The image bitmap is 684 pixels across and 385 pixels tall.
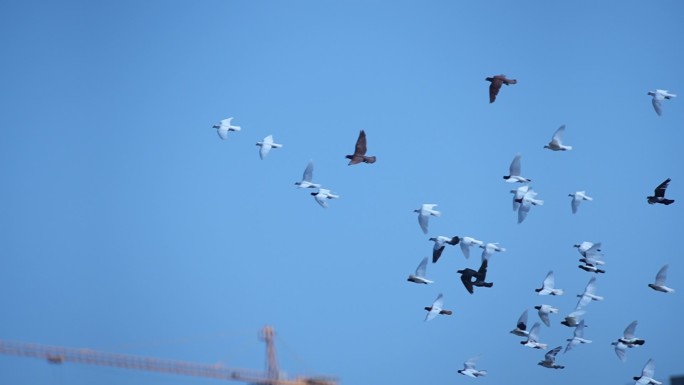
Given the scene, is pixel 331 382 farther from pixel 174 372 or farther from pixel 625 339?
pixel 625 339

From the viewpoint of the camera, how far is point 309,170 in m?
71.4

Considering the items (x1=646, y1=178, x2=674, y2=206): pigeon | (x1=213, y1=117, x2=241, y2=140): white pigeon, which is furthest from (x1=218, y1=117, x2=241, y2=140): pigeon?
(x1=646, y1=178, x2=674, y2=206): pigeon

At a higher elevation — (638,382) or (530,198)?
(530,198)

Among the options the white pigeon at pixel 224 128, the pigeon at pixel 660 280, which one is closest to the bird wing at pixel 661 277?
the pigeon at pixel 660 280

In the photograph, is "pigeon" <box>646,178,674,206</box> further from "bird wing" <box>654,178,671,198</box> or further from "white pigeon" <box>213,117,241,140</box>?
"white pigeon" <box>213,117,241,140</box>

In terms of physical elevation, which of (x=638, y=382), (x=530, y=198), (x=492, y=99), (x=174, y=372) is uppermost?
(x=492, y=99)

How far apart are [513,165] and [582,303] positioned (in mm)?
8731

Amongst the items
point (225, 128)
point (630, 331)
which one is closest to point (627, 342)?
point (630, 331)

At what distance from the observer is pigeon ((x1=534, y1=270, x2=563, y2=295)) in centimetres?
7048

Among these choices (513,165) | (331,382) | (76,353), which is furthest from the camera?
(76,353)

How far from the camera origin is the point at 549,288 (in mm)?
71625

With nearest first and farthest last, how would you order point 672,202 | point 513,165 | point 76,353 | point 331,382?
point 672,202
point 513,165
point 331,382
point 76,353

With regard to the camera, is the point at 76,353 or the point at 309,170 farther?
the point at 76,353

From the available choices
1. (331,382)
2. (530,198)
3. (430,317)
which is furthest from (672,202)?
(331,382)
